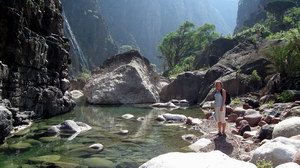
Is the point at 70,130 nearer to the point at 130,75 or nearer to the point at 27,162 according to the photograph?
the point at 27,162

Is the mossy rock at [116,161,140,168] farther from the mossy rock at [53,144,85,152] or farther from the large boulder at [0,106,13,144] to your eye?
the large boulder at [0,106,13,144]

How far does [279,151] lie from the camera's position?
9.53 metres

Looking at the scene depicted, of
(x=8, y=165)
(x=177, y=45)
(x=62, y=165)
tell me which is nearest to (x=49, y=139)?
(x=8, y=165)

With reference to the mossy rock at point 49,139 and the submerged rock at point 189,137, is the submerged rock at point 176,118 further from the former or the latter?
the mossy rock at point 49,139

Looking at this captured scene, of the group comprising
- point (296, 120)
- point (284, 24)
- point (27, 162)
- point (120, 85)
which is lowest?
point (27, 162)

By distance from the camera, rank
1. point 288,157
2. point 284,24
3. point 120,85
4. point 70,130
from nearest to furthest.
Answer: point 288,157 < point 70,130 < point 120,85 < point 284,24

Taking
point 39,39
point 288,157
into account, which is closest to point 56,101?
point 39,39

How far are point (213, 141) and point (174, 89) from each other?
2742 cm

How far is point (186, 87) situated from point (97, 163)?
95.6 ft

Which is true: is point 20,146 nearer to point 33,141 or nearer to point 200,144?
point 33,141

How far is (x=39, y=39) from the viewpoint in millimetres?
24000

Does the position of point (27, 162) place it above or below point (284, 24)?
below

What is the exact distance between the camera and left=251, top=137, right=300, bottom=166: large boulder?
30.8 feet

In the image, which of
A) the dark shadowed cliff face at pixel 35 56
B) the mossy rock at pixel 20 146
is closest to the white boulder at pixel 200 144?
the mossy rock at pixel 20 146
